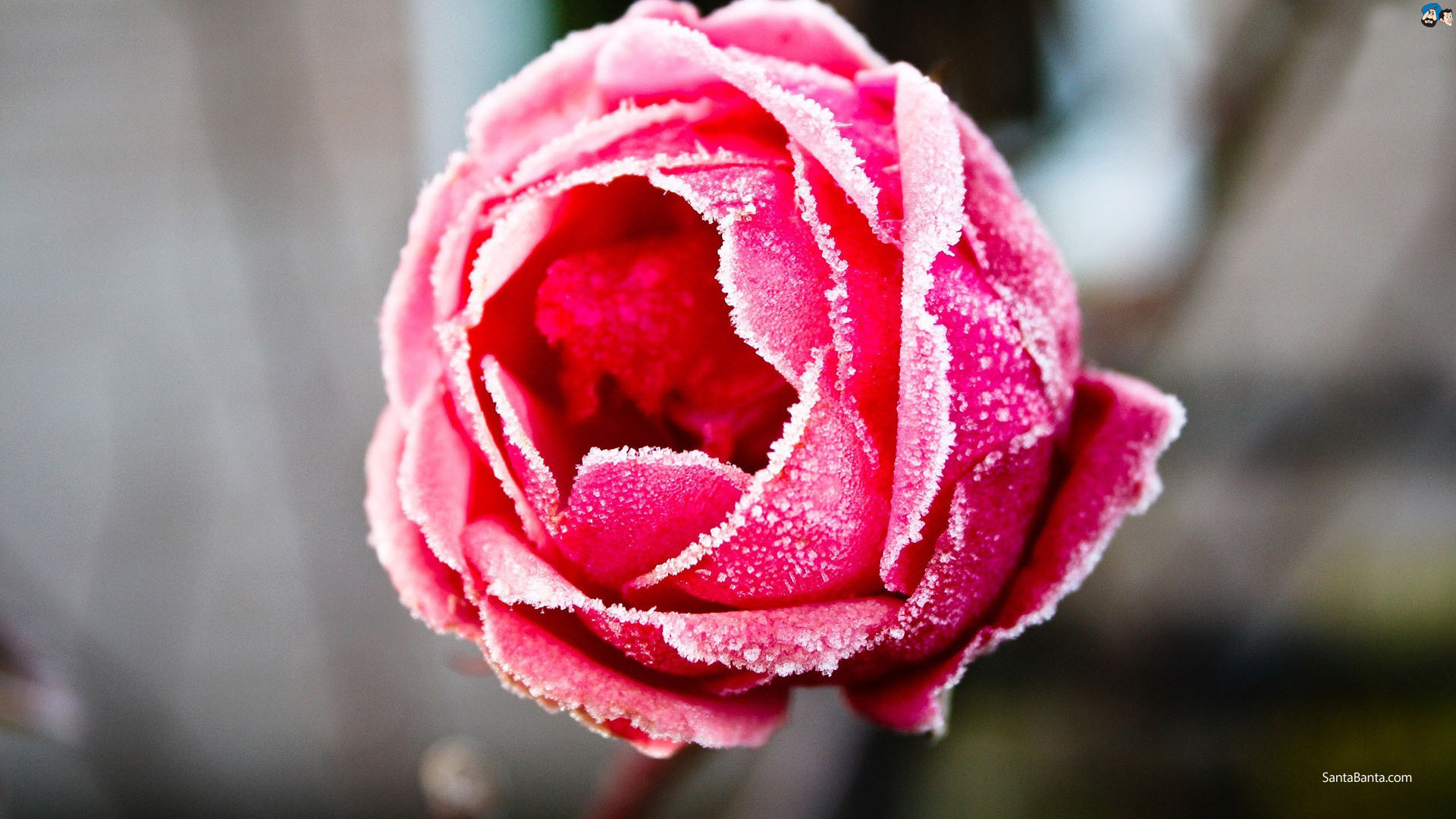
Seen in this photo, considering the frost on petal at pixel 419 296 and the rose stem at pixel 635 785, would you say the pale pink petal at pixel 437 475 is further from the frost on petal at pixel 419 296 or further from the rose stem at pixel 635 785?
the rose stem at pixel 635 785

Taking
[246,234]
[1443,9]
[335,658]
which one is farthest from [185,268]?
[1443,9]

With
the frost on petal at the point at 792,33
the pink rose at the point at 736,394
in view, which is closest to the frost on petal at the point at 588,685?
the pink rose at the point at 736,394

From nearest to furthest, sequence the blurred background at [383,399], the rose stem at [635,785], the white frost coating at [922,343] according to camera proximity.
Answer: the white frost coating at [922,343] < the rose stem at [635,785] < the blurred background at [383,399]

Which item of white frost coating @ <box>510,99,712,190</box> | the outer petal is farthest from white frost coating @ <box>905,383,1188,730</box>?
white frost coating @ <box>510,99,712,190</box>

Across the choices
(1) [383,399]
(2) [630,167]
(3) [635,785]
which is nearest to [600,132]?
(2) [630,167]

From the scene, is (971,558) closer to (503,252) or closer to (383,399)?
(503,252)

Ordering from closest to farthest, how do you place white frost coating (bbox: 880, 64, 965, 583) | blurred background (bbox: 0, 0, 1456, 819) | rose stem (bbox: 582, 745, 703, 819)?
white frost coating (bbox: 880, 64, 965, 583) < rose stem (bbox: 582, 745, 703, 819) < blurred background (bbox: 0, 0, 1456, 819)

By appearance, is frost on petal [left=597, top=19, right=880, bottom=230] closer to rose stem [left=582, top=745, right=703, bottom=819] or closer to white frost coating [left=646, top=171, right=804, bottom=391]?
white frost coating [left=646, top=171, right=804, bottom=391]
